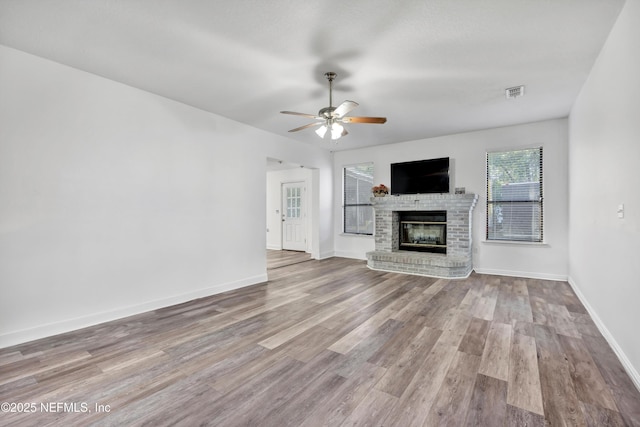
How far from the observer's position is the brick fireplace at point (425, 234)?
5.22 m

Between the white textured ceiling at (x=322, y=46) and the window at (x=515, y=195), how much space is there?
128cm

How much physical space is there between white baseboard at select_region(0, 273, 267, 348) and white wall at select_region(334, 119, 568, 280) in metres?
4.46

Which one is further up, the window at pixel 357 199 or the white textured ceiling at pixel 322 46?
the white textured ceiling at pixel 322 46

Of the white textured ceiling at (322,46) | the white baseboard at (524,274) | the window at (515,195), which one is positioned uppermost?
the white textured ceiling at (322,46)

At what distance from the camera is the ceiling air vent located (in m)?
3.57

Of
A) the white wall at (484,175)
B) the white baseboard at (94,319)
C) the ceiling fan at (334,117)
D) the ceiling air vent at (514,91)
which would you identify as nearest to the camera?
the white baseboard at (94,319)

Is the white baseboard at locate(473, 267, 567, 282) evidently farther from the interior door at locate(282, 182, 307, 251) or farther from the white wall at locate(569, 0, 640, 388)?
the interior door at locate(282, 182, 307, 251)

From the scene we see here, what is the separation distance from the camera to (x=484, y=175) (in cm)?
541

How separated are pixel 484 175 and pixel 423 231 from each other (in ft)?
5.16

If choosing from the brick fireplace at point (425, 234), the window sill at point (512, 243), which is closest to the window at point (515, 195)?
the window sill at point (512, 243)

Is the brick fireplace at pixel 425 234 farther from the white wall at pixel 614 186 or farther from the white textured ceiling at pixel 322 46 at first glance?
the white textured ceiling at pixel 322 46

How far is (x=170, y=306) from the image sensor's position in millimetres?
3719

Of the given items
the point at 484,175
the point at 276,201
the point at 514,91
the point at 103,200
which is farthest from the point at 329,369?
the point at 276,201

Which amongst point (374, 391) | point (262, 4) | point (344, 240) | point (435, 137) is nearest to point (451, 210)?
point (435, 137)
